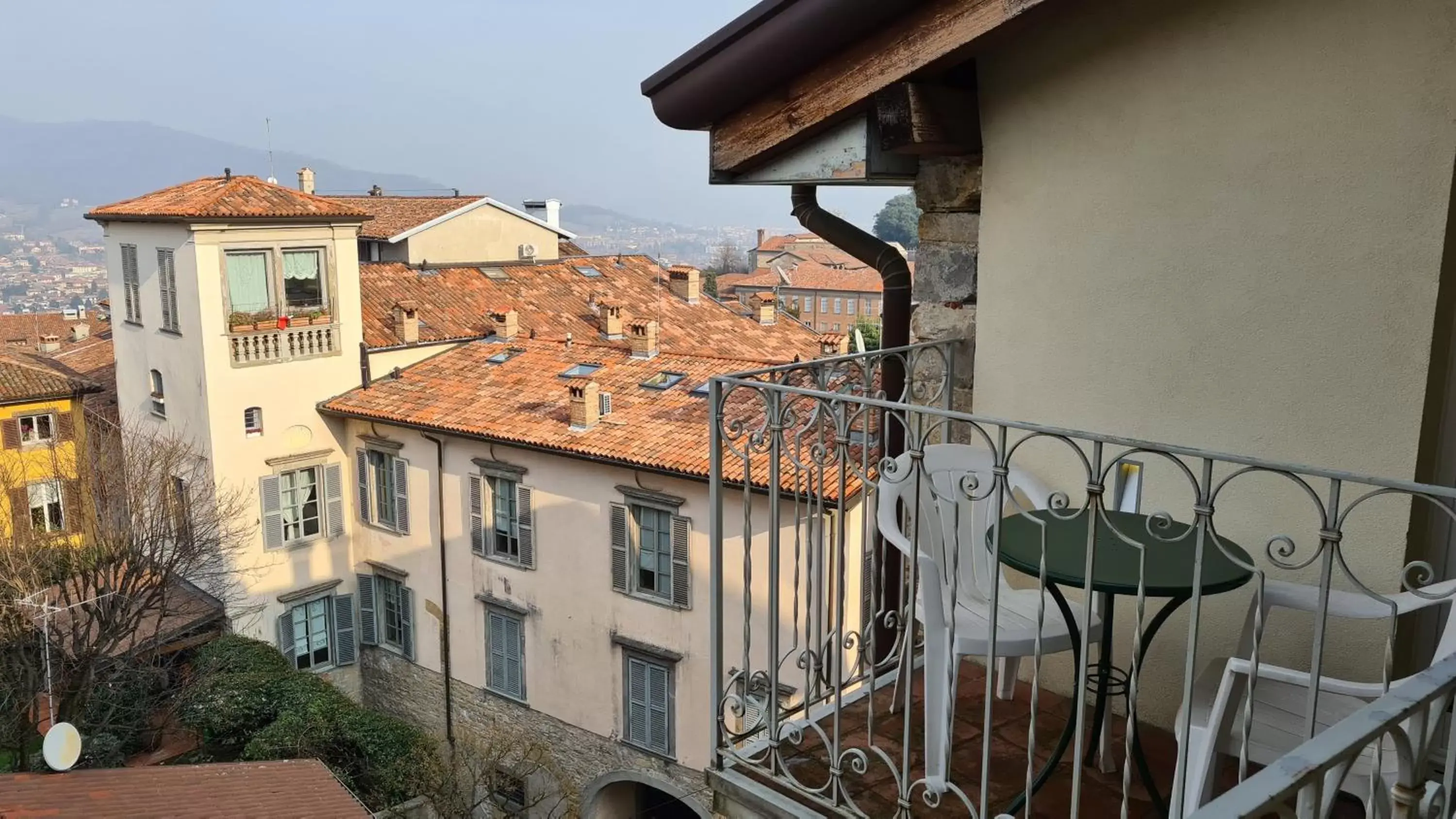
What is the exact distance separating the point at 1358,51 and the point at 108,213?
69.2 ft

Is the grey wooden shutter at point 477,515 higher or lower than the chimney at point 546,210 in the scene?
lower

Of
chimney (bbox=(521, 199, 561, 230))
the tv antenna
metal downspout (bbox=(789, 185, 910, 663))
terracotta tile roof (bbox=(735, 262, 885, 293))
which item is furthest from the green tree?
metal downspout (bbox=(789, 185, 910, 663))

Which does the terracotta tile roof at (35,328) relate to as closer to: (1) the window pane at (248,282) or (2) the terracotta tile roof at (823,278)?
(1) the window pane at (248,282)

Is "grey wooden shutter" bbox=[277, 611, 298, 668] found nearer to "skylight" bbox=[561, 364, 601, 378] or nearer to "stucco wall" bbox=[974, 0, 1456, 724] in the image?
"skylight" bbox=[561, 364, 601, 378]

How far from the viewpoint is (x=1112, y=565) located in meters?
3.08

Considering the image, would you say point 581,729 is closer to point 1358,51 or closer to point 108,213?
point 108,213

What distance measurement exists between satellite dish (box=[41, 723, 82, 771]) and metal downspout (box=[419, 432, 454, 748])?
724 cm

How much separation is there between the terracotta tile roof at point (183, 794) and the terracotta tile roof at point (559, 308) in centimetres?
981

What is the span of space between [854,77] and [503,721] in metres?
15.9

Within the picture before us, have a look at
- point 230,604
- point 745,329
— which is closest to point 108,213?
point 230,604

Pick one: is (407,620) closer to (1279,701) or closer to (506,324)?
(506,324)

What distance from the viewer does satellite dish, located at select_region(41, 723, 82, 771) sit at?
35.4 ft

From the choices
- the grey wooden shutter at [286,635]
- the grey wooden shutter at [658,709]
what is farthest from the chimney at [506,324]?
the grey wooden shutter at [658,709]

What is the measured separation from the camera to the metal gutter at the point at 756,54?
142 inches
